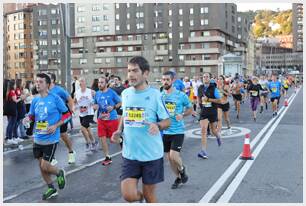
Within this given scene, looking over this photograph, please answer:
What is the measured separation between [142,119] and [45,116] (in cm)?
222

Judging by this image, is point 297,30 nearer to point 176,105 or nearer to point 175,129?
point 176,105

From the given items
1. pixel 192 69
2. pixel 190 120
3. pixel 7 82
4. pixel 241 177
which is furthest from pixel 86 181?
pixel 192 69

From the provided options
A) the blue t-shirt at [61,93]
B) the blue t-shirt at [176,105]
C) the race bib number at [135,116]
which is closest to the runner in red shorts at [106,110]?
the blue t-shirt at [61,93]

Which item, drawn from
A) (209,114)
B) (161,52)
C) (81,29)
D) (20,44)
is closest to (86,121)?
(209,114)

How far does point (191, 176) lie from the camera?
24.2 feet

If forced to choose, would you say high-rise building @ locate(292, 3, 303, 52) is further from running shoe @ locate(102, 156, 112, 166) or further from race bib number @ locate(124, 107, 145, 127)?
race bib number @ locate(124, 107, 145, 127)

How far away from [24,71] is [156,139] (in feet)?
349

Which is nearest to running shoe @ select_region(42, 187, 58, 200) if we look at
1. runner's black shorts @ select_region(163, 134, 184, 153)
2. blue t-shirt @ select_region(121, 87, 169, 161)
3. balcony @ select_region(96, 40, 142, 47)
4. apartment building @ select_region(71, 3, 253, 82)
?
runner's black shorts @ select_region(163, 134, 184, 153)

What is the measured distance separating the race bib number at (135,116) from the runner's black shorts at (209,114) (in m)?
4.78

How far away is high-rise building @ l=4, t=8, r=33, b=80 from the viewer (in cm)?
10556

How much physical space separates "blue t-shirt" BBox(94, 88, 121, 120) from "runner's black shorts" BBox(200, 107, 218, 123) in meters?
1.83

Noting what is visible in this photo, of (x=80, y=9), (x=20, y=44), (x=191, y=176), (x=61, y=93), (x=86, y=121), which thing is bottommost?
(x=191, y=176)

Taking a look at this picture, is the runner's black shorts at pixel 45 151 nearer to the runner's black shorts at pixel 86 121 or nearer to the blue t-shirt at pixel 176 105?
the blue t-shirt at pixel 176 105

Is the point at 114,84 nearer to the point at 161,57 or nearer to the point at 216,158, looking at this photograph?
the point at 216,158
